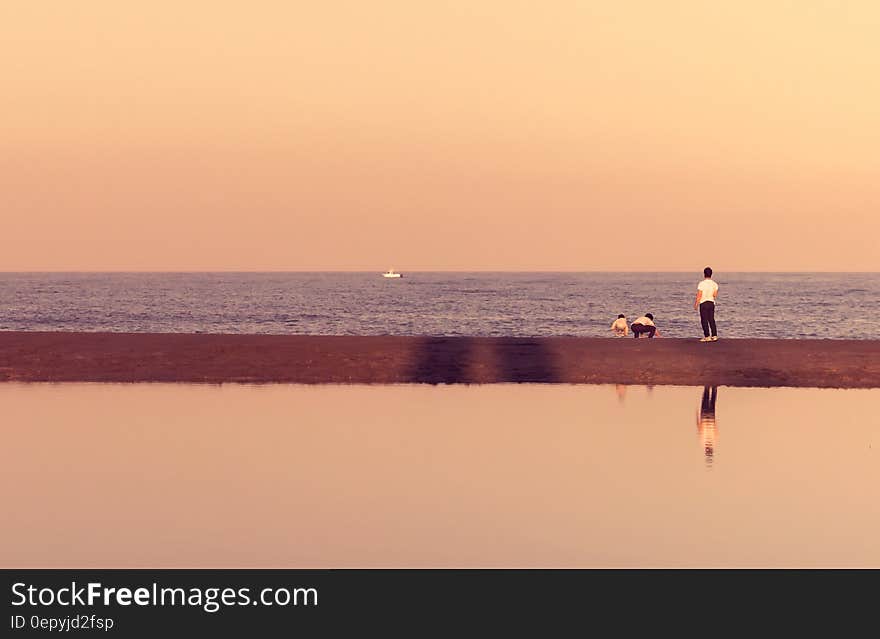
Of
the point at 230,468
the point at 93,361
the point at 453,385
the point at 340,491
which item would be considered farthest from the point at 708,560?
the point at 93,361

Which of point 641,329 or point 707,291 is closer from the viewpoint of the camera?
point 707,291

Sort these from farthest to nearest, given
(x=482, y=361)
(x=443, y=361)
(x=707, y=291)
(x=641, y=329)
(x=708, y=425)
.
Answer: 1. (x=641, y=329)
2. (x=707, y=291)
3. (x=443, y=361)
4. (x=482, y=361)
5. (x=708, y=425)

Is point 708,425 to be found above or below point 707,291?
below

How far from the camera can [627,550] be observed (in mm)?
9891

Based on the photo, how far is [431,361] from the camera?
90.8ft

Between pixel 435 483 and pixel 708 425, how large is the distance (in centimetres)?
657

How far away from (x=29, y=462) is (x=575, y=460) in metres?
6.22

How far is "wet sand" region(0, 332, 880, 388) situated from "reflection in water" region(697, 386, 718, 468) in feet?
8.98

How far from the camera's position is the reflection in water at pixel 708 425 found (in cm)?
1543

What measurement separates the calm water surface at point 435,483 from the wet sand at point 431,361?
4.32 meters

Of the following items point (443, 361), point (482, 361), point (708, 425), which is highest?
point (443, 361)

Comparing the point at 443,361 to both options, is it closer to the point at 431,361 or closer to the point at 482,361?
the point at 431,361

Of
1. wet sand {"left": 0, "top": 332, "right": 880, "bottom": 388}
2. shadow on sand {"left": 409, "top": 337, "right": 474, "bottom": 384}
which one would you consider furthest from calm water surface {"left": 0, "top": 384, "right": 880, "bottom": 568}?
shadow on sand {"left": 409, "top": 337, "right": 474, "bottom": 384}

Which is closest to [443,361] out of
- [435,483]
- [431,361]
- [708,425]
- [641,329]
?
[431,361]
